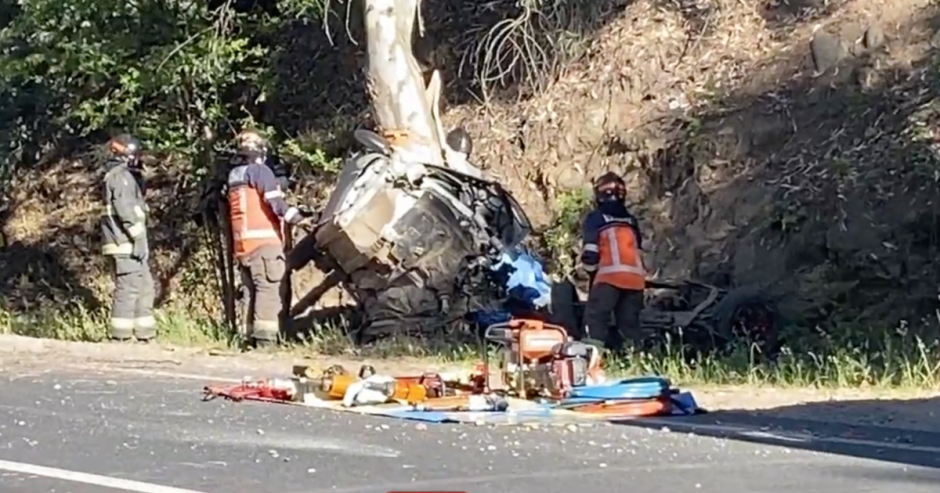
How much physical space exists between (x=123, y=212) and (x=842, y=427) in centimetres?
867

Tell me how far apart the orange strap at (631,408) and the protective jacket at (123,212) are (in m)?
7.30

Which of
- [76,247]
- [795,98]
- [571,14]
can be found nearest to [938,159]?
[795,98]

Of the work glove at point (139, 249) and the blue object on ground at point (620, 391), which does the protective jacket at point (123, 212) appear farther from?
the blue object on ground at point (620, 391)

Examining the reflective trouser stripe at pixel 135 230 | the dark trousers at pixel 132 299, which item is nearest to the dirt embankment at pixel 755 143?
the dark trousers at pixel 132 299

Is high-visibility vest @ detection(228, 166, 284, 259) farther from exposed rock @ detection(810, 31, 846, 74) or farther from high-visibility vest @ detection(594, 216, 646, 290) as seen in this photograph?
exposed rock @ detection(810, 31, 846, 74)

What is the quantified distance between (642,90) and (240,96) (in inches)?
211

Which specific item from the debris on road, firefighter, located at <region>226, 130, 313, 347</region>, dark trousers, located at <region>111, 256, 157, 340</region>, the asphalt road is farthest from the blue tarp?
the asphalt road

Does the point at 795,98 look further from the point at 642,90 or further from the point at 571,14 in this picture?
the point at 571,14

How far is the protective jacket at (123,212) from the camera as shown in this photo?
55.5 ft

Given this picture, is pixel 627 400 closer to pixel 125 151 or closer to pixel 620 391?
pixel 620 391

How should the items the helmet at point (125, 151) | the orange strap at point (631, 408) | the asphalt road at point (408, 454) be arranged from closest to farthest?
the asphalt road at point (408, 454), the orange strap at point (631, 408), the helmet at point (125, 151)

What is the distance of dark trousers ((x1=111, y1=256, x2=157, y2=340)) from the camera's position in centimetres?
1695

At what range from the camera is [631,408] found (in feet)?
35.5

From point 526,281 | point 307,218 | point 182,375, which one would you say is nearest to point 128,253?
point 307,218
